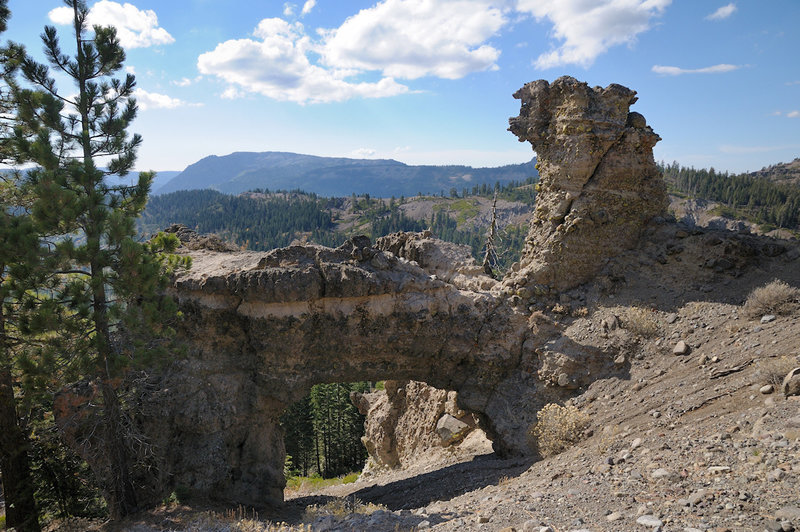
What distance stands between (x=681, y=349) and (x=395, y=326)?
9018 mm

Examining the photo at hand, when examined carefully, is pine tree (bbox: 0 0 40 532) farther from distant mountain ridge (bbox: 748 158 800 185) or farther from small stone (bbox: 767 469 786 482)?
distant mountain ridge (bbox: 748 158 800 185)

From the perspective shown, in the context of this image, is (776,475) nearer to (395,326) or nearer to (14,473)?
(395,326)

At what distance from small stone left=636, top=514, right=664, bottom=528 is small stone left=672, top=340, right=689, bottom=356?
740 cm

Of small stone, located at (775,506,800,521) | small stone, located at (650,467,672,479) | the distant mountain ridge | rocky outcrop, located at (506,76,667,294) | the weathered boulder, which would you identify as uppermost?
the distant mountain ridge

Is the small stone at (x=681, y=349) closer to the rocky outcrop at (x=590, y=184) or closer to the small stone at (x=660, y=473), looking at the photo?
the rocky outcrop at (x=590, y=184)

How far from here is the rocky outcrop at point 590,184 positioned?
55.0 feet

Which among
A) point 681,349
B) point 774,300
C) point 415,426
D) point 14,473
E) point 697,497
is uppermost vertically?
point 774,300

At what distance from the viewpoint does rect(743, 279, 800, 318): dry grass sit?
509 inches

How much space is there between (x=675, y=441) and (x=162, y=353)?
515 inches

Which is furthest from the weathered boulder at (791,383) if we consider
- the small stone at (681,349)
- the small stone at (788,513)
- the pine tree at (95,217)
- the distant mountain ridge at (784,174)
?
the distant mountain ridge at (784,174)

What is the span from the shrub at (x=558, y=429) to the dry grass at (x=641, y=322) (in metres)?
3.38

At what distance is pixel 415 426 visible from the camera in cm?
2347

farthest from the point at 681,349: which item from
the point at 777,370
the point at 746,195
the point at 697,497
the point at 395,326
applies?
the point at 746,195

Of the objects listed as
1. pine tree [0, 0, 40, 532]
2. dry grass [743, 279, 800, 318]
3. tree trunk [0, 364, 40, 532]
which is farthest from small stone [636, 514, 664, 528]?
tree trunk [0, 364, 40, 532]
